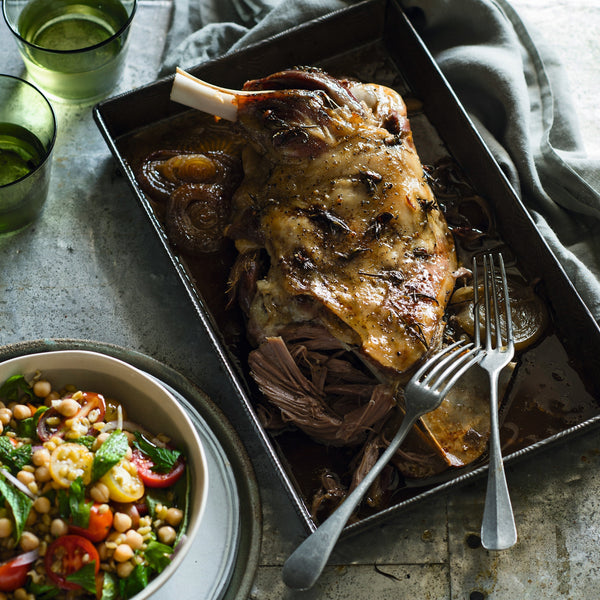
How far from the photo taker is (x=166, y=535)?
270 centimetres

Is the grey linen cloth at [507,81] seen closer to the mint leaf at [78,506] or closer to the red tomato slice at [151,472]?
the red tomato slice at [151,472]

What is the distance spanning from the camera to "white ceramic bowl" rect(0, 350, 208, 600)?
9.46 feet

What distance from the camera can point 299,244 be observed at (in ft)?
10.2

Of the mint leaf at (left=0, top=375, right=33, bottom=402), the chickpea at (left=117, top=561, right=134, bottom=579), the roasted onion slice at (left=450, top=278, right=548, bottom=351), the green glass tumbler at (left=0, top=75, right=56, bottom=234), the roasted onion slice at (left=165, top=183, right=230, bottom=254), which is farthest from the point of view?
the green glass tumbler at (left=0, top=75, right=56, bottom=234)

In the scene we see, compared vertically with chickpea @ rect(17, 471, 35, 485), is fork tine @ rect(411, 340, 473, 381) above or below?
above

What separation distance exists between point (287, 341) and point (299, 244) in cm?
39

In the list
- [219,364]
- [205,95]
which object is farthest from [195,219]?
[219,364]

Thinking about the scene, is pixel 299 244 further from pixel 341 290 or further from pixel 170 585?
pixel 170 585

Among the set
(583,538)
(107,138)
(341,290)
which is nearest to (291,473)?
(341,290)

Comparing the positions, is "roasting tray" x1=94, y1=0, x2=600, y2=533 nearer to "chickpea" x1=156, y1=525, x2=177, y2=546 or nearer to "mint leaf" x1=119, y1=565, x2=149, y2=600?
"chickpea" x1=156, y1=525, x2=177, y2=546

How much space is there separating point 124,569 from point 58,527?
10.3 inches

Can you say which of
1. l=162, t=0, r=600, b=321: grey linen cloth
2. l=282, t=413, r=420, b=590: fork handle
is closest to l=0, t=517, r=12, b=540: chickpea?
l=282, t=413, r=420, b=590: fork handle

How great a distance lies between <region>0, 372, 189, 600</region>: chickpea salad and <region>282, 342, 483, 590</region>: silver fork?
0.43 m

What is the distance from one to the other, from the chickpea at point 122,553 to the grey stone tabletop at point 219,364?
0.77 m
